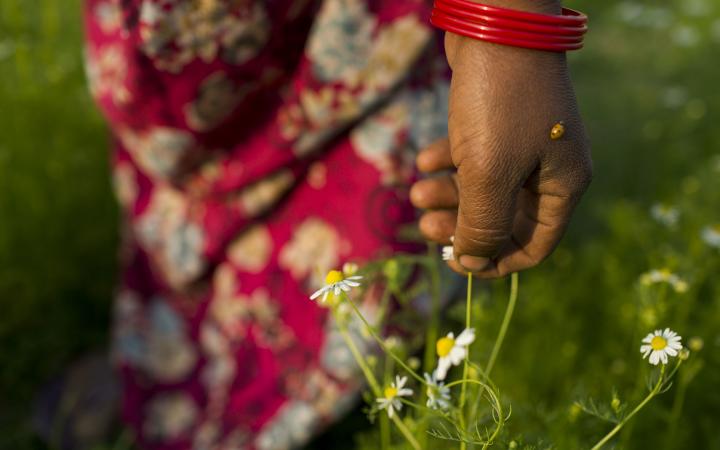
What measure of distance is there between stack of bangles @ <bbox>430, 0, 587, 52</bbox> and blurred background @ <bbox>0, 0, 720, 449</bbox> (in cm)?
51

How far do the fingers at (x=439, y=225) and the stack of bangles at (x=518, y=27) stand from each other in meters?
0.25

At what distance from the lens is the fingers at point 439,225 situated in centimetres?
96

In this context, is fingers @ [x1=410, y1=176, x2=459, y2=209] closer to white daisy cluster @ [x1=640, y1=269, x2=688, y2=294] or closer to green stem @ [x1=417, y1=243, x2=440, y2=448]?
green stem @ [x1=417, y1=243, x2=440, y2=448]

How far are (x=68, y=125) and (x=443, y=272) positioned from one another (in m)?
1.55

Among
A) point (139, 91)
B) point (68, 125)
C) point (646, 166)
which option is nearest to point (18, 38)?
point (68, 125)

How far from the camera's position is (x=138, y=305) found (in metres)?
1.89

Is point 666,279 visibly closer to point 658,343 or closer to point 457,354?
point 658,343

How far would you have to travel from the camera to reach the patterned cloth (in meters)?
1.32

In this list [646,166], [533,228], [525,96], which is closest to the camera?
[525,96]

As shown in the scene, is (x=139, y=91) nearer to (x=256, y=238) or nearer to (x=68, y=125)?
(x=256, y=238)

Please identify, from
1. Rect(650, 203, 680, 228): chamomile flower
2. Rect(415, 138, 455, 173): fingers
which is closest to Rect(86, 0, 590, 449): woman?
Rect(415, 138, 455, 173): fingers

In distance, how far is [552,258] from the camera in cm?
212

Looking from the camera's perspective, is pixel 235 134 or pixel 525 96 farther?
pixel 235 134

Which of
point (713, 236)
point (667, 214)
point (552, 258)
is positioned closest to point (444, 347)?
point (667, 214)
